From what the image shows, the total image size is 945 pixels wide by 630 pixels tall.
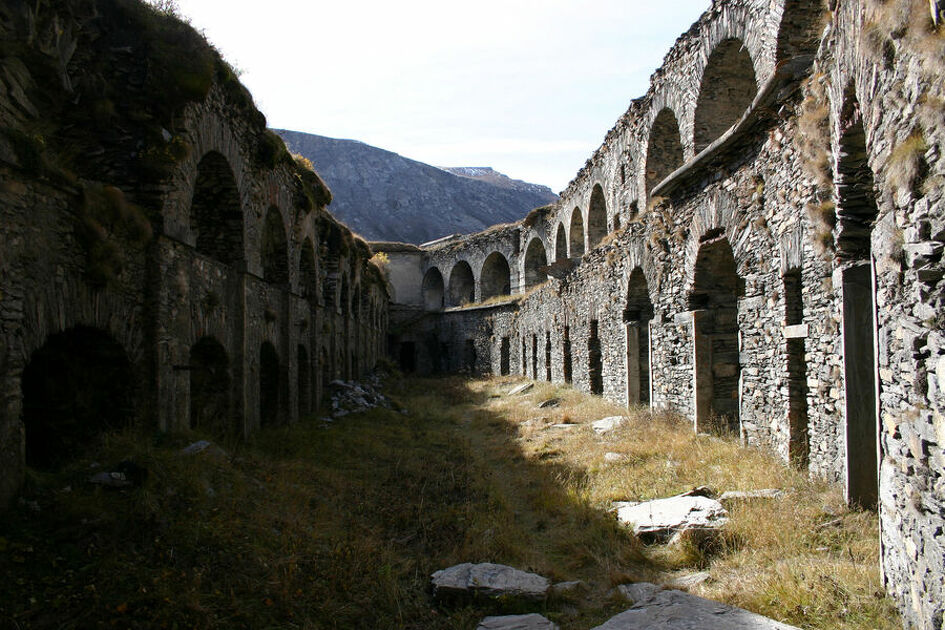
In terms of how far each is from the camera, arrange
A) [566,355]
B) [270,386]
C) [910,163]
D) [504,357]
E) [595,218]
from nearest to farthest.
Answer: [910,163] < [270,386] < [566,355] < [595,218] < [504,357]

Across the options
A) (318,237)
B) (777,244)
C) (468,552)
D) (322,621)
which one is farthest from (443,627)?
(318,237)

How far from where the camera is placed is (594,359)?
16375 mm

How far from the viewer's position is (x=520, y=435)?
40.5ft

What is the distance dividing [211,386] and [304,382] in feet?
14.0

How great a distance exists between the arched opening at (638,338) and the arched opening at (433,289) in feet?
91.3

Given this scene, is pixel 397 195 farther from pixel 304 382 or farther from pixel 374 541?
pixel 374 541

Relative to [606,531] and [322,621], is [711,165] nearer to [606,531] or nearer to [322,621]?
[606,531]

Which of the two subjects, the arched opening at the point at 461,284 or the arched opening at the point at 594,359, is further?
the arched opening at the point at 461,284

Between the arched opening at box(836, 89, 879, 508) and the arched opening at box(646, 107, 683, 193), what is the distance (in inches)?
453

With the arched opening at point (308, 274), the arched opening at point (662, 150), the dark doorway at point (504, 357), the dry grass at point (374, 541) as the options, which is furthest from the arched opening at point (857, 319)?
the dark doorway at point (504, 357)

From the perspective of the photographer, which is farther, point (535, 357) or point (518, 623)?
point (535, 357)

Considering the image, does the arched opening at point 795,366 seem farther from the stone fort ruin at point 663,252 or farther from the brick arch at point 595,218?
the brick arch at point 595,218

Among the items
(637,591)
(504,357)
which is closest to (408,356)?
(504,357)

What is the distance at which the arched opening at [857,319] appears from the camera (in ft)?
17.8
